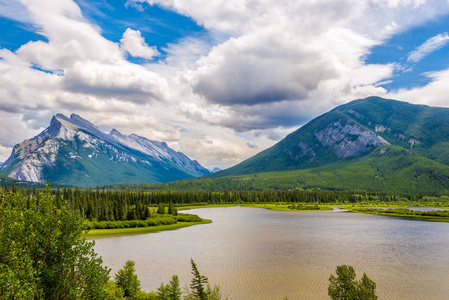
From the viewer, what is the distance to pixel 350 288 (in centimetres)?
2609

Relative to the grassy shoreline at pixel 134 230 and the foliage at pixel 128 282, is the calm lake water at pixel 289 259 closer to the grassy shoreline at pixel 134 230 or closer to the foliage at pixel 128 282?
the foliage at pixel 128 282

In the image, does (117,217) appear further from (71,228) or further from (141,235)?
(71,228)

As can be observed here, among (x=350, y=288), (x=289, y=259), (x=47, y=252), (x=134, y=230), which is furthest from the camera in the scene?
(x=134, y=230)

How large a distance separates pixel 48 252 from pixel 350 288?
77.6 ft

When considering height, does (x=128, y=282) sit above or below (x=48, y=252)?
below

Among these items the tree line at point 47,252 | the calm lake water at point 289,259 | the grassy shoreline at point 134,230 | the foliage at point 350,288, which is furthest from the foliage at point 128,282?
the grassy shoreline at point 134,230

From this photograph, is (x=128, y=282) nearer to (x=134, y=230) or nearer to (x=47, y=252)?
(x=47, y=252)

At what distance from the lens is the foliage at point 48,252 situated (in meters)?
15.5

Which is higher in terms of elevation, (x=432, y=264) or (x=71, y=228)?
(x=71, y=228)

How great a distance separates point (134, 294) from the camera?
3083 centimetres

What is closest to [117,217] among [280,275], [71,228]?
[280,275]

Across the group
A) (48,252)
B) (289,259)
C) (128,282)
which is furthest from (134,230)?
(48,252)

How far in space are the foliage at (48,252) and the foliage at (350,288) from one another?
19.8m

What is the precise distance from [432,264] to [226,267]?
35955 mm
